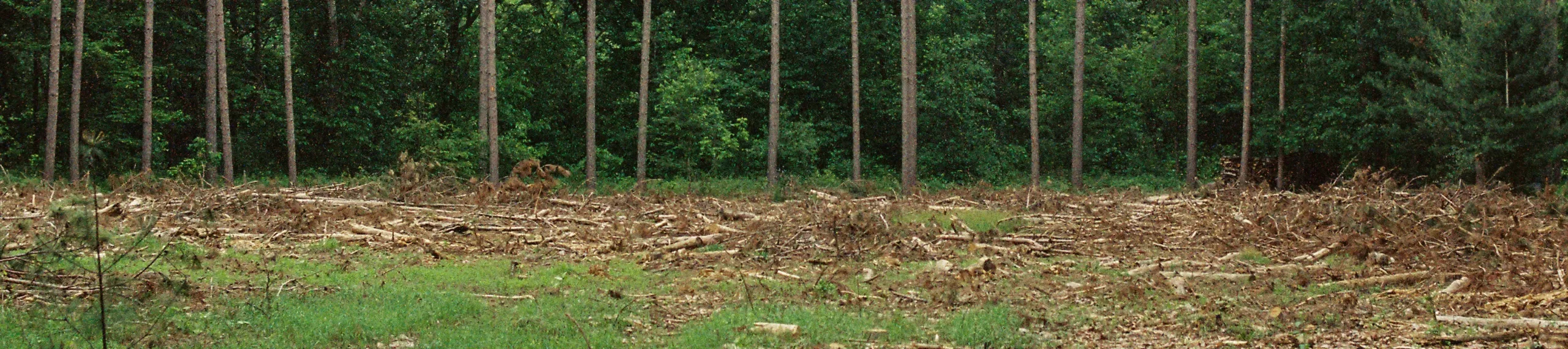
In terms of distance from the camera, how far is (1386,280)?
11.0m

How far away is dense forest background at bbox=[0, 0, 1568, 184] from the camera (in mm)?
26625

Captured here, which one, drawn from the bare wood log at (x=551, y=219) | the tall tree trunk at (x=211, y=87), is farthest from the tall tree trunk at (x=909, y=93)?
the tall tree trunk at (x=211, y=87)

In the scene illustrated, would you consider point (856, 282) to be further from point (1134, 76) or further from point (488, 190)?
point (1134, 76)

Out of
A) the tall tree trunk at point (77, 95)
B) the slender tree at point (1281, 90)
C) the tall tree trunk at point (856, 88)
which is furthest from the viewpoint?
the tall tree trunk at point (856, 88)

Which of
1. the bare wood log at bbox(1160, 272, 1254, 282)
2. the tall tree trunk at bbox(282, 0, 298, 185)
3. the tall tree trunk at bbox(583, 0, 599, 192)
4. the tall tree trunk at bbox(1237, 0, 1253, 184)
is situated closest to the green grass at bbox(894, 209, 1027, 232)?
the bare wood log at bbox(1160, 272, 1254, 282)

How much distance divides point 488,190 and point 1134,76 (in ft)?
90.5

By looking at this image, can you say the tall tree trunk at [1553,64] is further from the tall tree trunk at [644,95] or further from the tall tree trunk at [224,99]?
the tall tree trunk at [224,99]

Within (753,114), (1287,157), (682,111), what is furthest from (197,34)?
(1287,157)

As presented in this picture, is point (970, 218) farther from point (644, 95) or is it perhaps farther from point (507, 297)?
point (644, 95)

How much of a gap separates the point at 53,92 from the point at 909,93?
721 inches

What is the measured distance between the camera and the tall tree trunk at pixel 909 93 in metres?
27.3

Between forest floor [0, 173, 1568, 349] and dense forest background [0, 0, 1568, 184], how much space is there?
966 centimetres

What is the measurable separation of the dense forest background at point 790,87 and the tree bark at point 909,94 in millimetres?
5610

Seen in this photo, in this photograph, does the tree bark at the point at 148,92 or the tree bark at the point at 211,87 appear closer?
the tree bark at the point at 148,92
